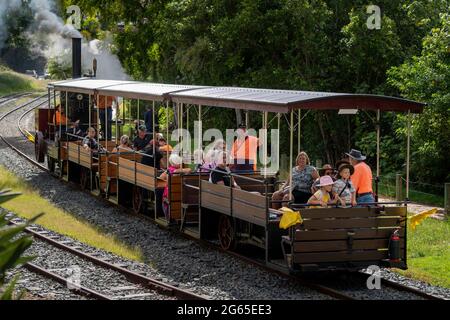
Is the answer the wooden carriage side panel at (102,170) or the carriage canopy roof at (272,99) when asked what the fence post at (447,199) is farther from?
the wooden carriage side panel at (102,170)

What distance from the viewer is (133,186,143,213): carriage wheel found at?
59.7 ft

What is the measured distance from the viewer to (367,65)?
25703 mm

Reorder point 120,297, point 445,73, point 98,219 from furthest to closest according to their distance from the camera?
point 445,73, point 98,219, point 120,297

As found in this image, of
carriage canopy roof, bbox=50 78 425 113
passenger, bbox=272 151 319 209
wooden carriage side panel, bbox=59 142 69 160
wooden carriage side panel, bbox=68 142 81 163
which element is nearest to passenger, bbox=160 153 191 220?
carriage canopy roof, bbox=50 78 425 113

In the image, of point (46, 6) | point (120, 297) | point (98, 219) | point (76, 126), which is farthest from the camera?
point (46, 6)

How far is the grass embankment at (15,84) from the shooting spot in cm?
5831

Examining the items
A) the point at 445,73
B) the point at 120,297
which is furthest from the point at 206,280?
the point at 445,73

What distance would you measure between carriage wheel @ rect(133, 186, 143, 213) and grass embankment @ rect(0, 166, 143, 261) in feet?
4.02

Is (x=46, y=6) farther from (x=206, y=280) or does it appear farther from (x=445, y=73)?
(x=206, y=280)

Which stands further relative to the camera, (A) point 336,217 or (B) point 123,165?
(B) point 123,165

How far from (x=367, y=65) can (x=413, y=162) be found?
15.9 feet

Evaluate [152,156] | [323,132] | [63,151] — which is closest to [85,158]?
[63,151]

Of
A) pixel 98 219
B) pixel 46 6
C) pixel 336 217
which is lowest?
pixel 98 219

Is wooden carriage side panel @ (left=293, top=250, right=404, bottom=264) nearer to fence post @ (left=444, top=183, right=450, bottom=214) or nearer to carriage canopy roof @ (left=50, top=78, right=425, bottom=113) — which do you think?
carriage canopy roof @ (left=50, top=78, right=425, bottom=113)
